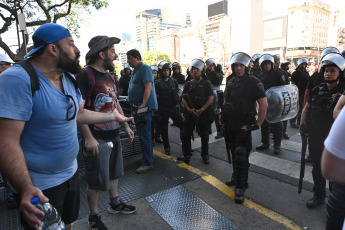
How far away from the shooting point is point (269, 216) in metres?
2.78

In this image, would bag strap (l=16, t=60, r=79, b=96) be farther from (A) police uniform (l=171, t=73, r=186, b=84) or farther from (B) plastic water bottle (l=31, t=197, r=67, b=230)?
(A) police uniform (l=171, t=73, r=186, b=84)

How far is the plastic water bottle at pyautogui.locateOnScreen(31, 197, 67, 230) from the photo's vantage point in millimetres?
1237

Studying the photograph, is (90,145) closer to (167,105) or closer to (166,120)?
(166,120)

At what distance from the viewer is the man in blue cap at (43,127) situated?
4.19ft

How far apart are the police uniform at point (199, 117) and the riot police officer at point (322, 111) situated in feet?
5.82

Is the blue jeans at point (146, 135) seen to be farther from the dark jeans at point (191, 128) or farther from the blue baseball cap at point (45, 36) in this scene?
the blue baseball cap at point (45, 36)

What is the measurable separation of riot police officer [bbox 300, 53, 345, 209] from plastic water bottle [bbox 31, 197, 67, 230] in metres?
2.83

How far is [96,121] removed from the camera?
2.06 metres

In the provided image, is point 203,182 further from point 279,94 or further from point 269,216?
point 279,94

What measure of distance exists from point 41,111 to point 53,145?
0.24 meters

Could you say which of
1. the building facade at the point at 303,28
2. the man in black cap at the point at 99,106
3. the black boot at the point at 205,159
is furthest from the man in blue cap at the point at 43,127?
the building facade at the point at 303,28

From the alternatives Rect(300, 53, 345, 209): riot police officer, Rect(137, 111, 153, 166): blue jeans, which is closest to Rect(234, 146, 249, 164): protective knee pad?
Rect(300, 53, 345, 209): riot police officer

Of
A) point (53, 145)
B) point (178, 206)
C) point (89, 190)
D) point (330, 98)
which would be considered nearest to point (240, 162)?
point (178, 206)

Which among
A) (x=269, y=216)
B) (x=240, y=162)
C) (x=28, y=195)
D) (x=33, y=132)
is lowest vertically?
(x=269, y=216)
